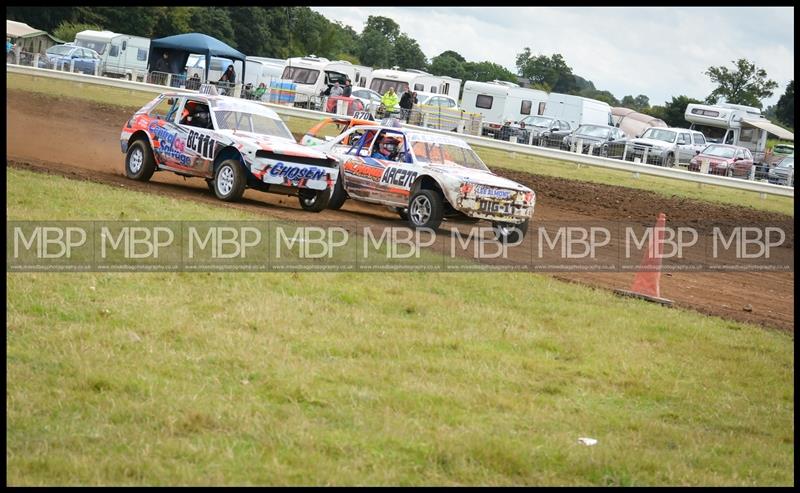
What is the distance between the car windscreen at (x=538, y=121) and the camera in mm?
41562

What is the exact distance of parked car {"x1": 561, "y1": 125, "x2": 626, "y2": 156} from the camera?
3425 centimetres

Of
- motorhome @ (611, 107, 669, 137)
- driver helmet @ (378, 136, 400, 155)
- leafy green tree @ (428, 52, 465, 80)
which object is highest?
leafy green tree @ (428, 52, 465, 80)

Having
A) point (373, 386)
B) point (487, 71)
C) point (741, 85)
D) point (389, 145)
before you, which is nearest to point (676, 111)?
point (741, 85)

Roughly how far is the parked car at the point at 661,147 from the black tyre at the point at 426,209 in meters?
17.8

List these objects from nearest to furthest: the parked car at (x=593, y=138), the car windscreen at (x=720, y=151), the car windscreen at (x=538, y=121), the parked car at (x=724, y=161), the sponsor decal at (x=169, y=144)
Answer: the sponsor decal at (x=169, y=144) → the parked car at (x=724, y=161) → the parked car at (x=593, y=138) → the car windscreen at (x=720, y=151) → the car windscreen at (x=538, y=121)

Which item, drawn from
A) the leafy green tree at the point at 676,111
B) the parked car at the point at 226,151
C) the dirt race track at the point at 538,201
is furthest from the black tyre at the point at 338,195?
the leafy green tree at the point at 676,111

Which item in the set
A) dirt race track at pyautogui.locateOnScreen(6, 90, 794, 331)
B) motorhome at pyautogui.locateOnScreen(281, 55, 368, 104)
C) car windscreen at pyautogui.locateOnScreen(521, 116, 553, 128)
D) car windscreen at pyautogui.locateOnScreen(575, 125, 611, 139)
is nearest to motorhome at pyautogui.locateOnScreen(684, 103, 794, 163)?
car windscreen at pyautogui.locateOnScreen(521, 116, 553, 128)

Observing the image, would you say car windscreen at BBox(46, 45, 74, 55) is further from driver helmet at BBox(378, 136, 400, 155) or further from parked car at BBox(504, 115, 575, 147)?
→ driver helmet at BBox(378, 136, 400, 155)

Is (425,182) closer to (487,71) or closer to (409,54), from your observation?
(409,54)

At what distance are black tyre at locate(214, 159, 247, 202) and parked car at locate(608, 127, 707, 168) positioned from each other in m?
18.3

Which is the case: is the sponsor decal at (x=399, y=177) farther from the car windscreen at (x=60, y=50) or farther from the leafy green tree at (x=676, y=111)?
the leafy green tree at (x=676, y=111)

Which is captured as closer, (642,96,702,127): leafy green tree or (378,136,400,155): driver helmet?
(378,136,400,155): driver helmet

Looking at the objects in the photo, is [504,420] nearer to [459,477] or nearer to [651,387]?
[459,477]
